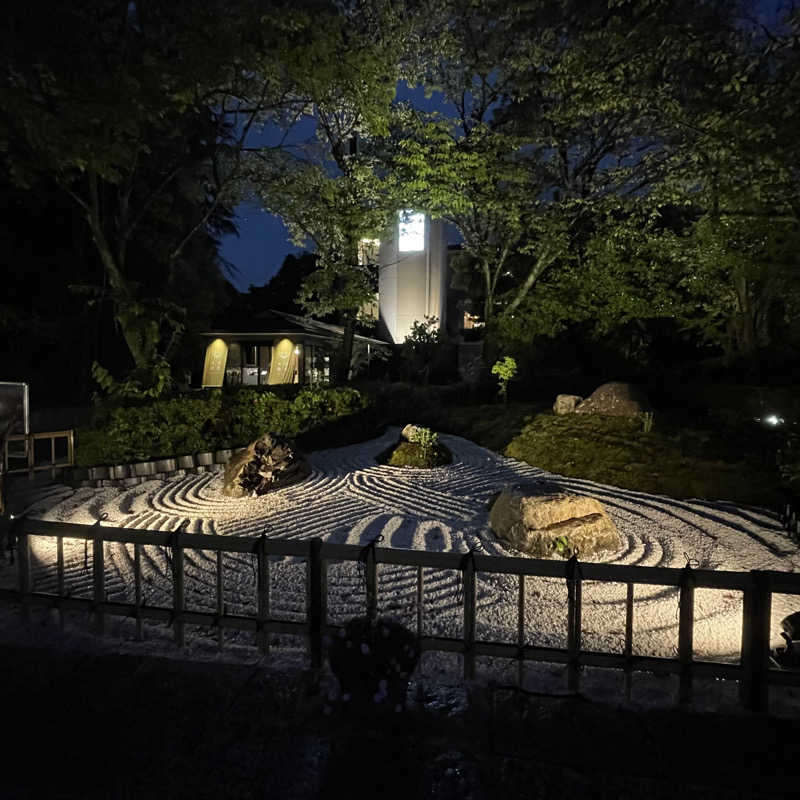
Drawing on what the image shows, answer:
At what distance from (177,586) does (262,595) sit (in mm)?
638

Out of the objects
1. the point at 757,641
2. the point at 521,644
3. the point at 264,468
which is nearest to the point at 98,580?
the point at 521,644

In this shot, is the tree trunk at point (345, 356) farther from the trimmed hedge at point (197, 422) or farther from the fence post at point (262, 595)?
the fence post at point (262, 595)

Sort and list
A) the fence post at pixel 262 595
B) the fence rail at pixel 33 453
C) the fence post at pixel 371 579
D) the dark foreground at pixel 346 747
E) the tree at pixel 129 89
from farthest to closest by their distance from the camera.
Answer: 1. the tree at pixel 129 89
2. the fence rail at pixel 33 453
3. the fence post at pixel 262 595
4. the fence post at pixel 371 579
5. the dark foreground at pixel 346 747

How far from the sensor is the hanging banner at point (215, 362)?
2112cm

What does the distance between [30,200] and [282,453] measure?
12260 millimetres

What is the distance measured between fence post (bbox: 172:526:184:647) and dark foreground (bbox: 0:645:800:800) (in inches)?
15.6

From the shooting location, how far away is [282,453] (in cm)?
898

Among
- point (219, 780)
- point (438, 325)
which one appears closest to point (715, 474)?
point (219, 780)

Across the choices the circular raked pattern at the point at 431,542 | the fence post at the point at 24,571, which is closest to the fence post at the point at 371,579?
the circular raked pattern at the point at 431,542

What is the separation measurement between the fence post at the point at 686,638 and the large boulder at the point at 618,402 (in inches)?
357

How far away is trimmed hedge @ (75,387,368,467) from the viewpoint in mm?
9344

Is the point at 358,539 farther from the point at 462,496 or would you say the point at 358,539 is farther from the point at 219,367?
the point at 219,367

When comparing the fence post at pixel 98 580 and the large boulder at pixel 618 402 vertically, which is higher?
the large boulder at pixel 618 402

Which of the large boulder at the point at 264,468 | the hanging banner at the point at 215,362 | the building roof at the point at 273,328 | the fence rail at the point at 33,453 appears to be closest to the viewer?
the large boulder at the point at 264,468
